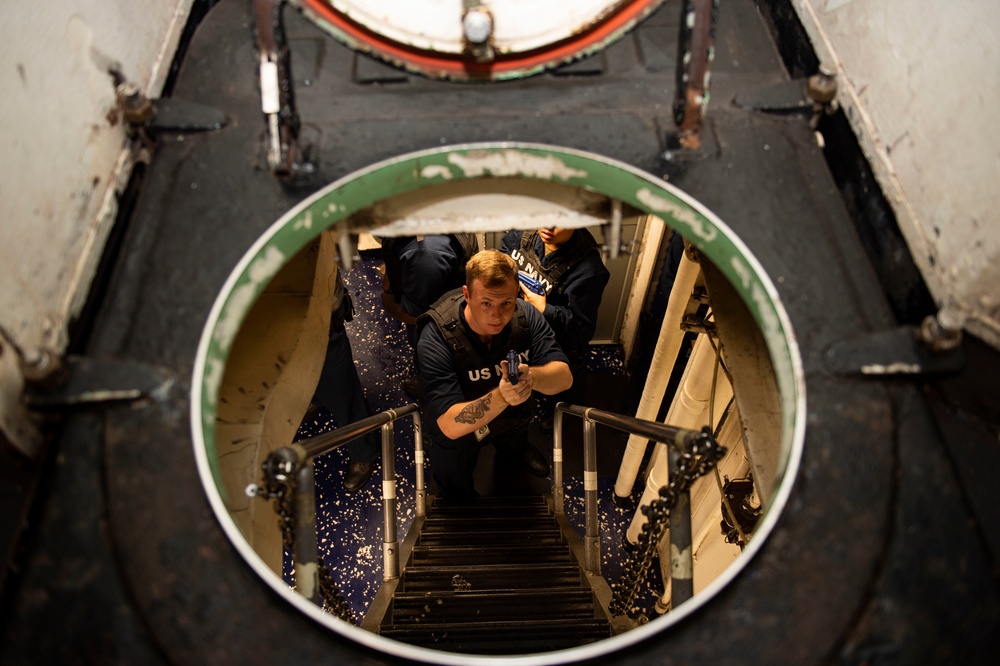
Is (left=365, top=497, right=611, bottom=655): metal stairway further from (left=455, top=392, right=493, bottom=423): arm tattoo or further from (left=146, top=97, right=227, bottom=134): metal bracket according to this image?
(left=146, top=97, right=227, bottom=134): metal bracket

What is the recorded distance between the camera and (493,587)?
3.83 m

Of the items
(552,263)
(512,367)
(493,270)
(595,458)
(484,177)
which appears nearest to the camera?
(484,177)

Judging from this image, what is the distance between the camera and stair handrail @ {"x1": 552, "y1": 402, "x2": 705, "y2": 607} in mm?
2096

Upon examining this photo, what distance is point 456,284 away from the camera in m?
4.59

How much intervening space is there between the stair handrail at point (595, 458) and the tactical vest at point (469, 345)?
0.46 metres

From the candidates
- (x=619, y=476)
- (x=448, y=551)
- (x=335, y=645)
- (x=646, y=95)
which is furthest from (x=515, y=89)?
(x=619, y=476)

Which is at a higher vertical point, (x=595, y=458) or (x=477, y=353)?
(x=477, y=353)

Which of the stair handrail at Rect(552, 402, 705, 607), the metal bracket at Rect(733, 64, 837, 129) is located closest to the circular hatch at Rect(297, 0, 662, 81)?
the metal bracket at Rect(733, 64, 837, 129)

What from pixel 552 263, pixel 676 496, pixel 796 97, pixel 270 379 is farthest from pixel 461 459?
pixel 796 97

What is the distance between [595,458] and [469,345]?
904 mm

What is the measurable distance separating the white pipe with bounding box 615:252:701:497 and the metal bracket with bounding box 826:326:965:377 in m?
2.02

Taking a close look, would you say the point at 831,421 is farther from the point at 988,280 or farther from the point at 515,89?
the point at 515,89

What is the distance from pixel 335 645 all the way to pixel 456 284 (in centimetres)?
318

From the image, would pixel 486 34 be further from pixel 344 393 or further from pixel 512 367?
pixel 344 393
